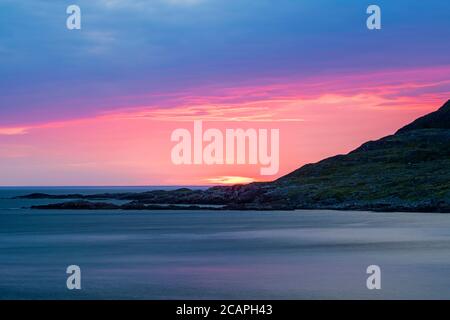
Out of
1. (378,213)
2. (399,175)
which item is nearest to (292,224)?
(378,213)

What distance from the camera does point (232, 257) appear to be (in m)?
73.8

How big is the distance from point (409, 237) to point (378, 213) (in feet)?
161

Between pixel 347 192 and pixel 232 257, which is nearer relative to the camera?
pixel 232 257

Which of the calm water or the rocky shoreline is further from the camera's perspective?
the rocky shoreline

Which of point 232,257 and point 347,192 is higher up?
point 347,192

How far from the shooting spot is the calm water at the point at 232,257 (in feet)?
173

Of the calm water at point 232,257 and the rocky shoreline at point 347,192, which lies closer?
the calm water at point 232,257

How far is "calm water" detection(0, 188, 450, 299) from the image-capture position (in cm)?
5266

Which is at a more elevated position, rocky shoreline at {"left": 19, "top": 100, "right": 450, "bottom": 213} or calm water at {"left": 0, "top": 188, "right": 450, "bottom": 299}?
rocky shoreline at {"left": 19, "top": 100, "right": 450, "bottom": 213}

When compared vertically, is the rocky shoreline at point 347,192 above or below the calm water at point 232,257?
above
